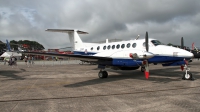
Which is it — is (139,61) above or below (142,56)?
below

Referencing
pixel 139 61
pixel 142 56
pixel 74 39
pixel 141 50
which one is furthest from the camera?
pixel 74 39

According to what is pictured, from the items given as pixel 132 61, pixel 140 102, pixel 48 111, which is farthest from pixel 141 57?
pixel 48 111

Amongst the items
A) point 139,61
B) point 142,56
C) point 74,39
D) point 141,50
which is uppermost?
point 74,39

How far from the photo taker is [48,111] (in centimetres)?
472

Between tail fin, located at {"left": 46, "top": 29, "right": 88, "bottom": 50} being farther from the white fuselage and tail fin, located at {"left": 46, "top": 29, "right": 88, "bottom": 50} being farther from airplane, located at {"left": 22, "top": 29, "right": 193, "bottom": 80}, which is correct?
airplane, located at {"left": 22, "top": 29, "right": 193, "bottom": 80}

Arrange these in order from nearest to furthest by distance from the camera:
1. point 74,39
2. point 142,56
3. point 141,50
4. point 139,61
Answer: point 142,56 < point 139,61 < point 141,50 < point 74,39

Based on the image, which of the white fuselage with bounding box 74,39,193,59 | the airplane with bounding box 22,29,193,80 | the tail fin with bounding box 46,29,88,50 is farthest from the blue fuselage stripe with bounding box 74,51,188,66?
the tail fin with bounding box 46,29,88,50

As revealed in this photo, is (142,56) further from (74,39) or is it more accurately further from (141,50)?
(74,39)

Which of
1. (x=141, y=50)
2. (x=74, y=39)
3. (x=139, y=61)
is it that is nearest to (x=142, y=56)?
(x=139, y=61)

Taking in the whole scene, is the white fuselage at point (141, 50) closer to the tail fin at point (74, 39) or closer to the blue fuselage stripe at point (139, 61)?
the blue fuselage stripe at point (139, 61)

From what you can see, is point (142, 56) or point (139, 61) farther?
point (139, 61)

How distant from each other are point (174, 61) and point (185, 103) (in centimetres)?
573

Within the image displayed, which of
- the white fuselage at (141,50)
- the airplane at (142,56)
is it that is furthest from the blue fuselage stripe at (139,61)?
the white fuselage at (141,50)

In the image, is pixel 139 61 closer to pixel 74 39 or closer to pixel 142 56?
pixel 142 56
